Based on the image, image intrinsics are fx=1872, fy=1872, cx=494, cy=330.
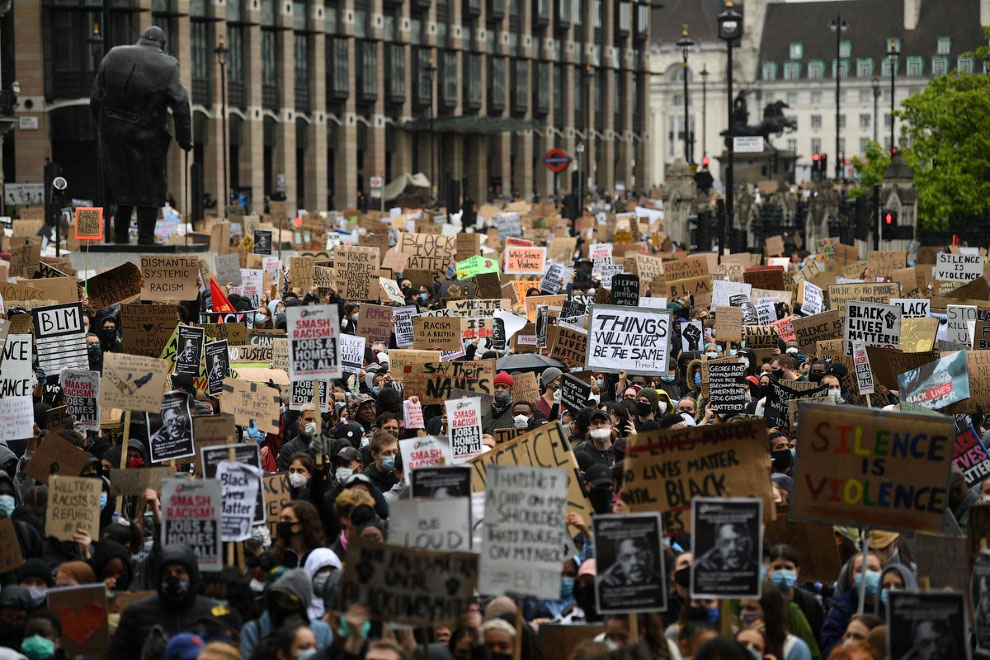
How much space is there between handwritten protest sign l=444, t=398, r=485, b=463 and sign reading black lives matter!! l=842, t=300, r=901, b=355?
227 inches

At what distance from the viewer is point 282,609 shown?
8.15m

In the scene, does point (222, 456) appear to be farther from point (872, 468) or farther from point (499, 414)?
point (499, 414)

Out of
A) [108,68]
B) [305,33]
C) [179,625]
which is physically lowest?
[179,625]

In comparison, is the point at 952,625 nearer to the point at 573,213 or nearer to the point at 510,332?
the point at 510,332

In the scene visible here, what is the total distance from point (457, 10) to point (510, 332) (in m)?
65.3

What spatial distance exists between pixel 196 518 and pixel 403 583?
188 centimetres

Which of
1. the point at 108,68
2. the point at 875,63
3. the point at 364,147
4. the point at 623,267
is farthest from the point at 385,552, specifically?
the point at 875,63

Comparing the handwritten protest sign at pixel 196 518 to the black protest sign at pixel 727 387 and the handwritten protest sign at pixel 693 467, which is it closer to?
the handwritten protest sign at pixel 693 467

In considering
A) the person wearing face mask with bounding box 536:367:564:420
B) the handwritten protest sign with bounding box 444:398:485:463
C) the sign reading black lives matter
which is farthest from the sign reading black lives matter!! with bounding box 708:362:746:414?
the handwritten protest sign with bounding box 444:398:485:463

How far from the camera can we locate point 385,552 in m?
7.34

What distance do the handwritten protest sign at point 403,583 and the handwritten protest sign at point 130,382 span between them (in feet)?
15.6

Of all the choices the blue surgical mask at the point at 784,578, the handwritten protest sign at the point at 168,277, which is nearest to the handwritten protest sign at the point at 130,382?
the blue surgical mask at the point at 784,578

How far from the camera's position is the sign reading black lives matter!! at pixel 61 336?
14.8 metres

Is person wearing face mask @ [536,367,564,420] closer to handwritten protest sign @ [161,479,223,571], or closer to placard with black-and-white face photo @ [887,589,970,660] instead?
handwritten protest sign @ [161,479,223,571]
